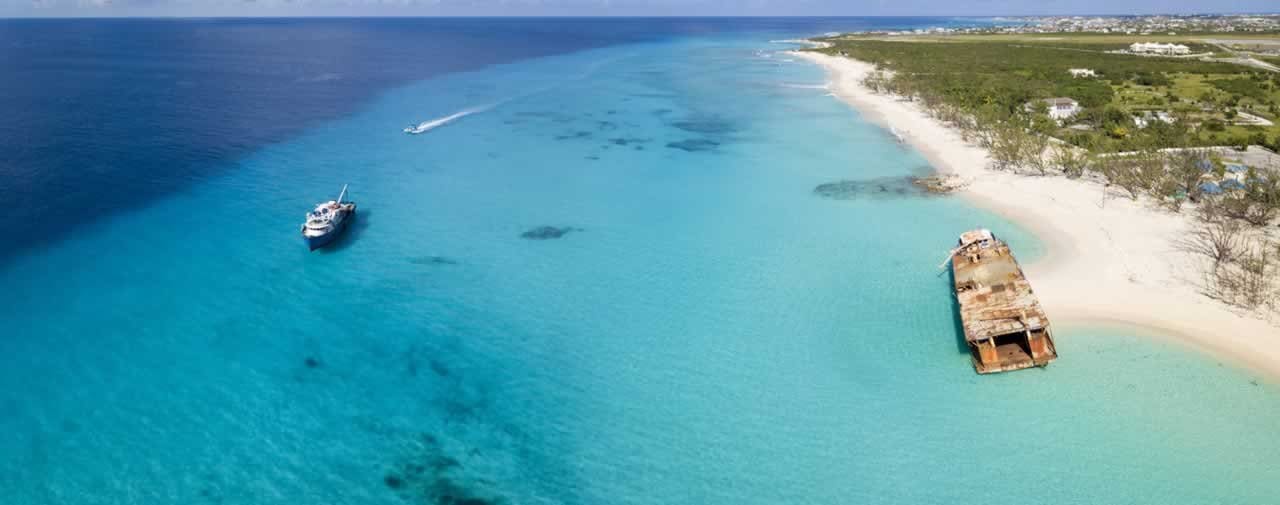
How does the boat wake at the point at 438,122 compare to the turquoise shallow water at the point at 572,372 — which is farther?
the boat wake at the point at 438,122

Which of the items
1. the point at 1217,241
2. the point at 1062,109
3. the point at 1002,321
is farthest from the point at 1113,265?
the point at 1062,109

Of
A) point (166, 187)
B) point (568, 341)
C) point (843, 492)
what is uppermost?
point (166, 187)

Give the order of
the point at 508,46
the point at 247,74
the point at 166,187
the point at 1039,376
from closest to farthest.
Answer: the point at 1039,376
the point at 166,187
the point at 247,74
the point at 508,46

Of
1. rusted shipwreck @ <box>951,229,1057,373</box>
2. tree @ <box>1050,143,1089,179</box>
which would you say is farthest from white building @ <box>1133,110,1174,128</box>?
rusted shipwreck @ <box>951,229,1057,373</box>

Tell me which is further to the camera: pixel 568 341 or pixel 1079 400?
pixel 568 341

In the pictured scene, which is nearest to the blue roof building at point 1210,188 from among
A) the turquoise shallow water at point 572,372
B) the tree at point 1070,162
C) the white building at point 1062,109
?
the tree at point 1070,162

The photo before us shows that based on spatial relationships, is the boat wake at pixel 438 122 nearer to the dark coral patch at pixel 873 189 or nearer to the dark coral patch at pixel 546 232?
the dark coral patch at pixel 546 232

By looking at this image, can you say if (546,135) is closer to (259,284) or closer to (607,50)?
(259,284)

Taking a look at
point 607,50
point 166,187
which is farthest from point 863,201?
point 607,50
